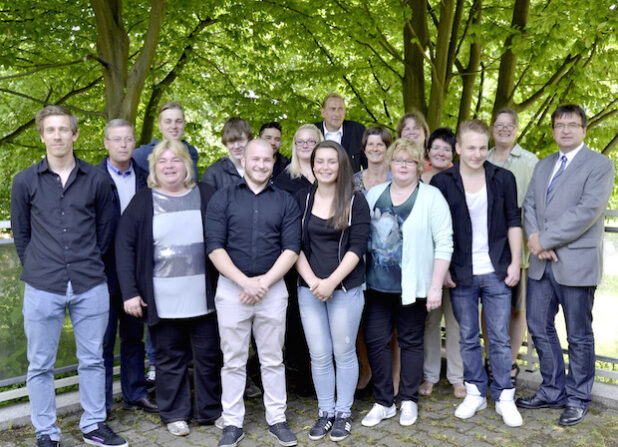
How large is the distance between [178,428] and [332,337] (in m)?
1.29

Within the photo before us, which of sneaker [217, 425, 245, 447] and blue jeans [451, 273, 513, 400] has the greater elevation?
blue jeans [451, 273, 513, 400]

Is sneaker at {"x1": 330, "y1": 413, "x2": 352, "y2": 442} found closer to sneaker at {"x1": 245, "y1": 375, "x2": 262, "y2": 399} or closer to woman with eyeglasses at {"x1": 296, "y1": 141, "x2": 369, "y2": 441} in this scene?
Result: woman with eyeglasses at {"x1": 296, "y1": 141, "x2": 369, "y2": 441}

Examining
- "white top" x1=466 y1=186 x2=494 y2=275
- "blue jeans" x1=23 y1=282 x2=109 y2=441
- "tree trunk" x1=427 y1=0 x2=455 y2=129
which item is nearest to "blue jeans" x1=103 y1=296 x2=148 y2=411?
"blue jeans" x1=23 y1=282 x2=109 y2=441

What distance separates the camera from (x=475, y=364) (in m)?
4.93

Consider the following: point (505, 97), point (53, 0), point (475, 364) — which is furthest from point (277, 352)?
point (53, 0)

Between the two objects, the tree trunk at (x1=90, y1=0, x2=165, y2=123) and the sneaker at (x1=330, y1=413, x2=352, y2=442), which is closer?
the sneaker at (x1=330, y1=413, x2=352, y2=442)

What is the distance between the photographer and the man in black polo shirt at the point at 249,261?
Answer: 4.36m

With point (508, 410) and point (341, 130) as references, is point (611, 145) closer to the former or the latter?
point (341, 130)

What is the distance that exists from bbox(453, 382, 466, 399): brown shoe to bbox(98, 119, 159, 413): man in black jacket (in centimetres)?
243

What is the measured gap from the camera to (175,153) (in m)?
4.43

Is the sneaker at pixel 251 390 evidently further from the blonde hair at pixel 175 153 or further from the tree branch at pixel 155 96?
the tree branch at pixel 155 96

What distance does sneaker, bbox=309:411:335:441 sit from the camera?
453cm

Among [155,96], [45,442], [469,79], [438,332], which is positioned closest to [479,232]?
[438,332]

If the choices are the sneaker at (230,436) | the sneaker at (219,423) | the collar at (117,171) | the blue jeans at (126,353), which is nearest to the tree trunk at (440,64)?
the collar at (117,171)
